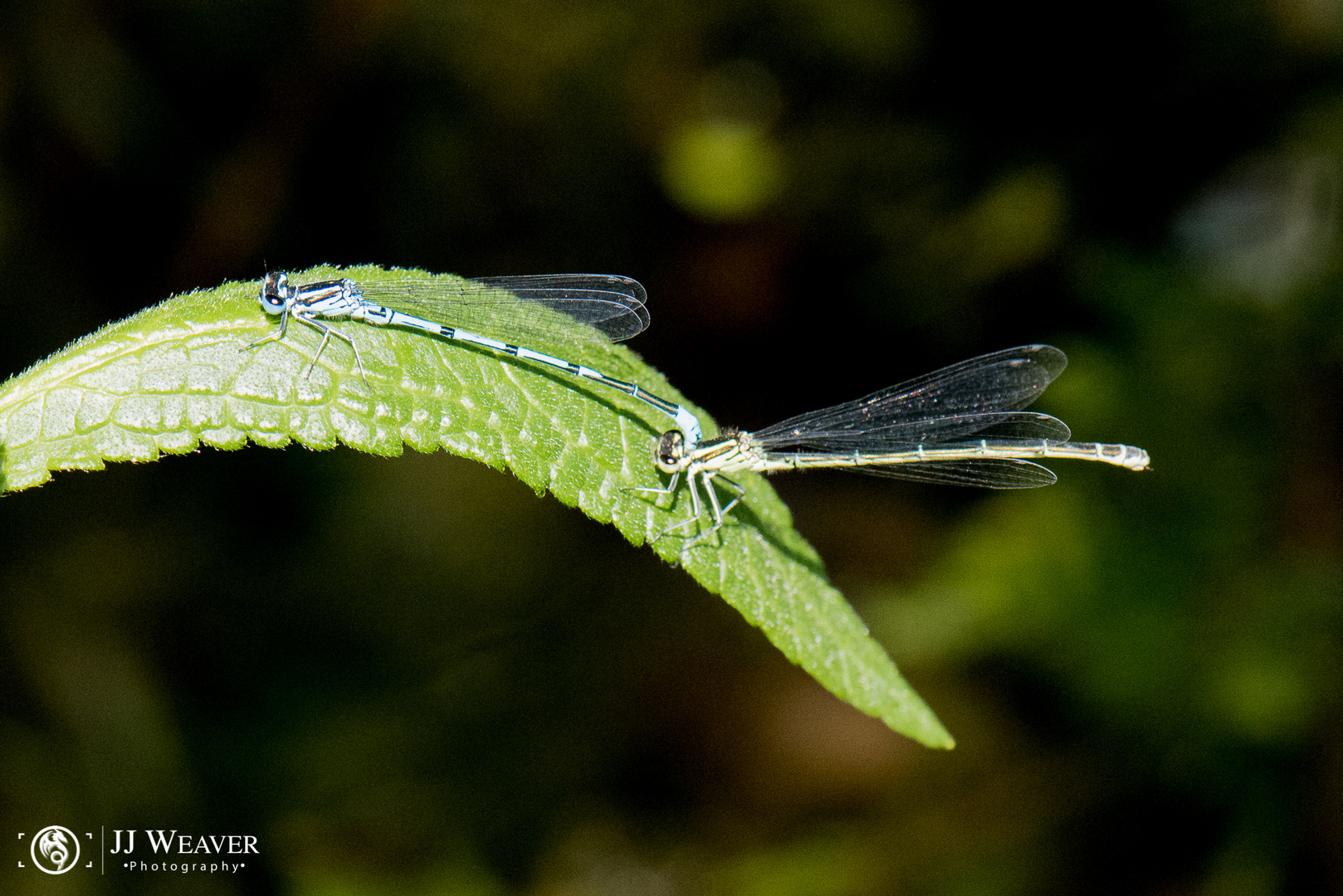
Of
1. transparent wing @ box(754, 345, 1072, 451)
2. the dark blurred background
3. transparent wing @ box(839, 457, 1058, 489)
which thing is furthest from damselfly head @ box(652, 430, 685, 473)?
the dark blurred background

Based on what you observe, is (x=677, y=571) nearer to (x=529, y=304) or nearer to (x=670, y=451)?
(x=670, y=451)

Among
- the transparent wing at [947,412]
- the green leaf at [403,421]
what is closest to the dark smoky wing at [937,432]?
the transparent wing at [947,412]

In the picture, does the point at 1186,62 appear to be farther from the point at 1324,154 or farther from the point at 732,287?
the point at 732,287

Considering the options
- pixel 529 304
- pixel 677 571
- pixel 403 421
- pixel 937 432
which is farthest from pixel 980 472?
pixel 403 421

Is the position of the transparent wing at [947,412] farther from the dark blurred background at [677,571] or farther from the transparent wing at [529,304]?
the dark blurred background at [677,571]

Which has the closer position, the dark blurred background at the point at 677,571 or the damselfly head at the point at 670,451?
the damselfly head at the point at 670,451

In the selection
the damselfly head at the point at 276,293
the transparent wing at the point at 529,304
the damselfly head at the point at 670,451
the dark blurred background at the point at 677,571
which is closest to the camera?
the damselfly head at the point at 276,293

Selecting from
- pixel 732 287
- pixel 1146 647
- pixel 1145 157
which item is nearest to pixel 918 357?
pixel 732 287
